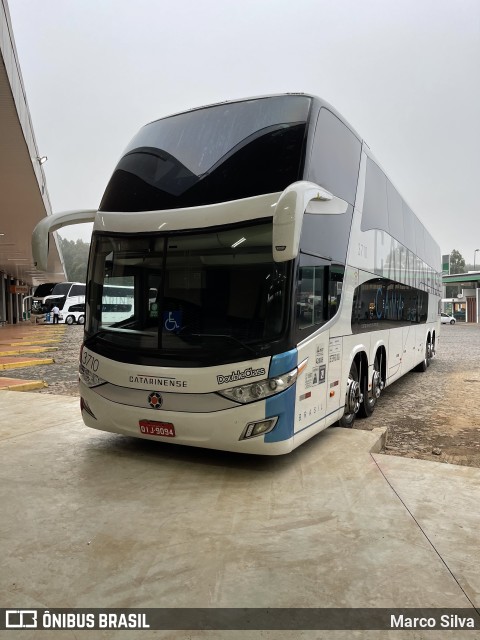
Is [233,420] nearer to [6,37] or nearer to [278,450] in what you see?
[278,450]

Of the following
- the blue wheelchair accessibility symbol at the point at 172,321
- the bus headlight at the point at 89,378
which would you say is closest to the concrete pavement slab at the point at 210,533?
the bus headlight at the point at 89,378

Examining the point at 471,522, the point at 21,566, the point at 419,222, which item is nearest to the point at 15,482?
the point at 21,566

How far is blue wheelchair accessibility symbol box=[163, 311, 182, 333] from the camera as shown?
4.70 m

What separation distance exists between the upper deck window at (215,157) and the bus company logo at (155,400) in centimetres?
187

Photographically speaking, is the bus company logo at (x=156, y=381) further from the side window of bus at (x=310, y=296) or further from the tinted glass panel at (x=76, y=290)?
the tinted glass panel at (x=76, y=290)

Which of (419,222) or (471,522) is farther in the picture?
(419,222)

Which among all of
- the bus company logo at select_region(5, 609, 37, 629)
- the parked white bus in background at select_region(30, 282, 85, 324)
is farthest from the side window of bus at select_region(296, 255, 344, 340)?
the parked white bus in background at select_region(30, 282, 85, 324)

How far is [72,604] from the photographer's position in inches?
104

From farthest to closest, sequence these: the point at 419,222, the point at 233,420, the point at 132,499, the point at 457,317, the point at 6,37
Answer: the point at 457,317 < the point at 419,222 < the point at 6,37 < the point at 233,420 < the point at 132,499

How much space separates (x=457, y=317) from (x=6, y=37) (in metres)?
74.8

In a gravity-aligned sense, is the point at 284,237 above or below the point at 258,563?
above

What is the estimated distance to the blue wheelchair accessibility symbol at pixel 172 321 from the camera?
15.4ft

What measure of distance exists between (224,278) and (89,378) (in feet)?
6.12

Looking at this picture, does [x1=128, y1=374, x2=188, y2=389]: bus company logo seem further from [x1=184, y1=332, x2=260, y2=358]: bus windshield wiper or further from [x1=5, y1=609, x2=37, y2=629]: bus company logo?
[x1=5, y1=609, x2=37, y2=629]: bus company logo
